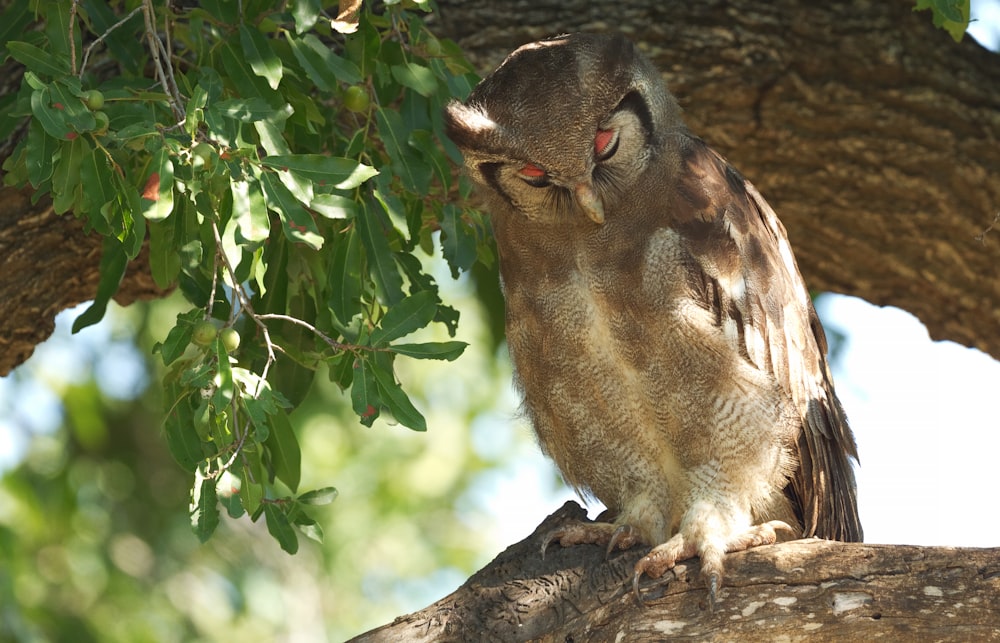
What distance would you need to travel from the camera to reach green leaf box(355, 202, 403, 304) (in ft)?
10.2

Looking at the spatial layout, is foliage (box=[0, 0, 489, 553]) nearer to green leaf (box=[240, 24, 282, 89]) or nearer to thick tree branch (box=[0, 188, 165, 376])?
green leaf (box=[240, 24, 282, 89])

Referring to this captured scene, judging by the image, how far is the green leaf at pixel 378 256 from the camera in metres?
3.12

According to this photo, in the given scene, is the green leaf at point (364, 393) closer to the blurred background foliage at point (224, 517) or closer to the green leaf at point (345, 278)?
the green leaf at point (345, 278)

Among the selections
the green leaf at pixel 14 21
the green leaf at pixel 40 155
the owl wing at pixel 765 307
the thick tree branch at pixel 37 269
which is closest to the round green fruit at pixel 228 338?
the green leaf at pixel 40 155

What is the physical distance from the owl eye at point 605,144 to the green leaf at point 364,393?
89cm

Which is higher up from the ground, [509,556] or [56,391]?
[509,556]

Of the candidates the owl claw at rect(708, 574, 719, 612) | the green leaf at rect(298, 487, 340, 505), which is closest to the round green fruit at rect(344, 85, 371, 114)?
the green leaf at rect(298, 487, 340, 505)

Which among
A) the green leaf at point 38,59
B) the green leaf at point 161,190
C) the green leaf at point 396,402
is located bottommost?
the green leaf at point 396,402

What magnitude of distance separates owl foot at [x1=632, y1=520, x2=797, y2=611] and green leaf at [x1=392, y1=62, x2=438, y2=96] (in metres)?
1.31

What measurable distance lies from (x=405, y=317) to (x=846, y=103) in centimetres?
227

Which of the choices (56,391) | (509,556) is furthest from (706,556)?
(56,391)

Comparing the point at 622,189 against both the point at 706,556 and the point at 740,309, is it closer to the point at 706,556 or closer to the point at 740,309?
the point at 740,309

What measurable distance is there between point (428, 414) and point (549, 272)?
18.6 feet

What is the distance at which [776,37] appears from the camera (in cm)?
435
